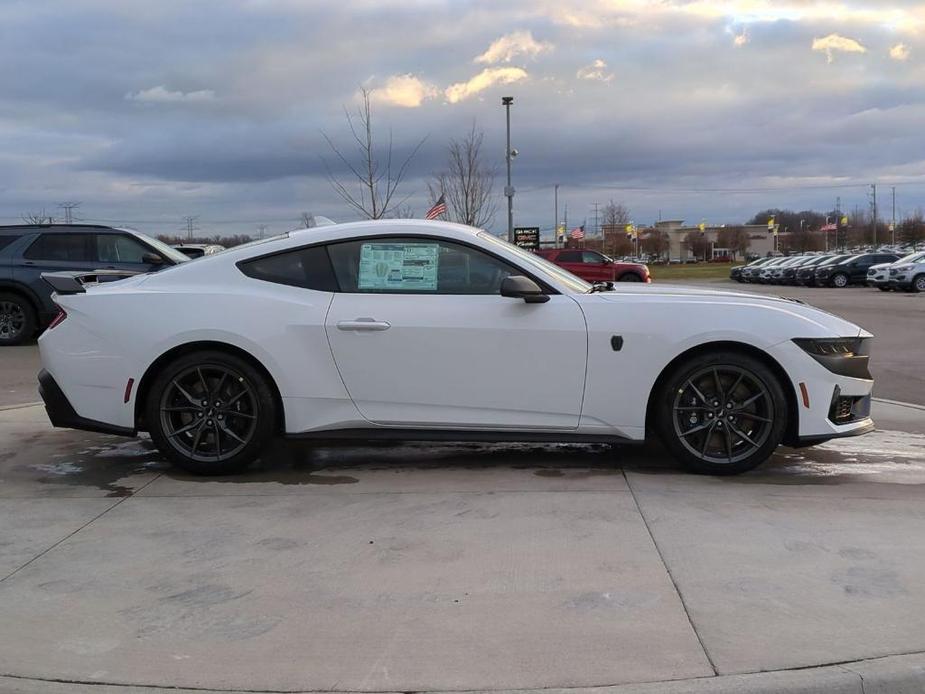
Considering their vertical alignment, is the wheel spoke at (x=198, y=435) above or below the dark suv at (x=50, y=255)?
below

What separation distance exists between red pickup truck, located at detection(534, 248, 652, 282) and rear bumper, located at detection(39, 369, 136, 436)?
24.1 meters

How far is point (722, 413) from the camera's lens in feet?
16.4

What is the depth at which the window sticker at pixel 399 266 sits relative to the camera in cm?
511

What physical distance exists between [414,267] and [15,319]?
32.4 ft

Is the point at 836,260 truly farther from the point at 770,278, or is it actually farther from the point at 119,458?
the point at 119,458

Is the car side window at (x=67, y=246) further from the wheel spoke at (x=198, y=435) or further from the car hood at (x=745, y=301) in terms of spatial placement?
the car hood at (x=745, y=301)

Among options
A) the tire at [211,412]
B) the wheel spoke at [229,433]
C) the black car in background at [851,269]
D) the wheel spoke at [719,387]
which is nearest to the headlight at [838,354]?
the wheel spoke at [719,387]

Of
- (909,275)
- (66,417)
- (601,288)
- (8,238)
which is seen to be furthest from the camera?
(909,275)

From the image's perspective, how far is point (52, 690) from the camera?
2812mm

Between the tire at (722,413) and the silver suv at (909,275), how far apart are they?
29764 mm

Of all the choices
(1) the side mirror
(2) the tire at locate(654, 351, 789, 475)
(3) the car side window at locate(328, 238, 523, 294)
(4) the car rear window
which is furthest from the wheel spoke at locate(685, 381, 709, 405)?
(4) the car rear window

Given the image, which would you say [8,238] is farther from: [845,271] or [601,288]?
[845,271]

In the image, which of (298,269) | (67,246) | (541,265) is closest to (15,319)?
(67,246)

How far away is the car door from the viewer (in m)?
4.95
